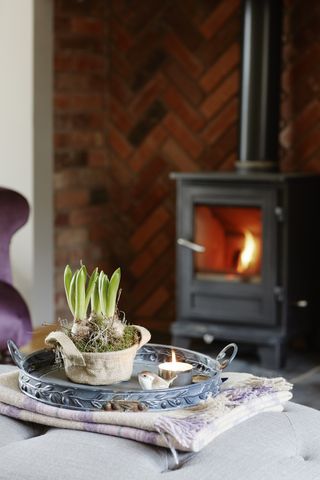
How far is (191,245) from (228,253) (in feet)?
0.55

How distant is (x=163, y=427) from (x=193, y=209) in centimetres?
258

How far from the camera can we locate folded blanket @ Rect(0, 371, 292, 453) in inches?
66.6

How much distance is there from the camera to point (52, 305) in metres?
4.58

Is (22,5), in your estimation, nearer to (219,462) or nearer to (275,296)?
(275,296)

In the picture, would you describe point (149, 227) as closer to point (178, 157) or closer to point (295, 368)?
point (178, 157)

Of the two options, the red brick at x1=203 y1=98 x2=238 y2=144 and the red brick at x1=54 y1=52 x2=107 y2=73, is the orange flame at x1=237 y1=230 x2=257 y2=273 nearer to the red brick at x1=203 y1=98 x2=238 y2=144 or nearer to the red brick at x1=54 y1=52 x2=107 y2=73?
the red brick at x1=203 y1=98 x2=238 y2=144

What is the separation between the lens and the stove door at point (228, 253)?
13.3ft

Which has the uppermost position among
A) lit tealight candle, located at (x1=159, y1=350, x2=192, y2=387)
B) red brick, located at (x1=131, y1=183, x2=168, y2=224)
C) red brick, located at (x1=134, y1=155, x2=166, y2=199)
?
red brick, located at (x1=134, y1=155, x2=166, y2=199)

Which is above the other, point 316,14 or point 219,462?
point 316,14

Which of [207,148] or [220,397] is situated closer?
[220,397]

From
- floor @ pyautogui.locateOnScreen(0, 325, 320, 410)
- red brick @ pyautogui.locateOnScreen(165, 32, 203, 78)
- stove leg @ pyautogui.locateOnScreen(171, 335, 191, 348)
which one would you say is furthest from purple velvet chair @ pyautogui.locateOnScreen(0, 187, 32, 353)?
red brick @ pyautogui.locateOnScreen(165, 32, 203, 78)

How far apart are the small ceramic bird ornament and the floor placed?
1.71 m

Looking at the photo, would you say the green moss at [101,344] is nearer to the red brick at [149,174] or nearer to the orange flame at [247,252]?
the orange flame at [247,252]

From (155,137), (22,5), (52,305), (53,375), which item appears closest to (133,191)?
(155,137)
